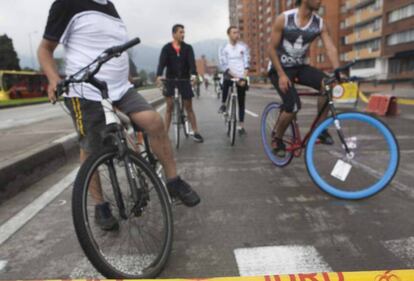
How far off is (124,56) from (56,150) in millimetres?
3144

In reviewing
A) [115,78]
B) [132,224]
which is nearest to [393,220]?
[132,224]

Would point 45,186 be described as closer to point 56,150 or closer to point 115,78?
point 56,150

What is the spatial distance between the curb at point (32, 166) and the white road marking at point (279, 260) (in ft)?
9.08

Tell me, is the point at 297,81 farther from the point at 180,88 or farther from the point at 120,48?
the point at 180,88

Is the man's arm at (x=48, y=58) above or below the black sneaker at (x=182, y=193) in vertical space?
above

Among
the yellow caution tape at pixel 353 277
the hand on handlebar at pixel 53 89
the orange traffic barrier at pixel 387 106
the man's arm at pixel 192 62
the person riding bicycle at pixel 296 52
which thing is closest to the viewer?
the yellow caution tape at pixel 353 277

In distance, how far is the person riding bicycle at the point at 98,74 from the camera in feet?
8.36

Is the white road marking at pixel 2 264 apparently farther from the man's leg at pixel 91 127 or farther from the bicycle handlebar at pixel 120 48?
the bicycle handlebar at pixel 120 48

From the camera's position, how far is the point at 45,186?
4375mm

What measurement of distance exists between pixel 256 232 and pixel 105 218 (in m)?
1.14

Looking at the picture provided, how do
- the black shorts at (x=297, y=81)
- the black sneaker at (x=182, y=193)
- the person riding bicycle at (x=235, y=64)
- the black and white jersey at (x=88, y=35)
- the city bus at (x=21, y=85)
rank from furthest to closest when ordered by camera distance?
the city bus at (x=21, y=85) < the person riding bicycle at (x=235, y=64) < the black shorts at (x=297, y=81) < the black sneaker at (x=182, y=193) < the black and white jersey at (x=88, y=35)

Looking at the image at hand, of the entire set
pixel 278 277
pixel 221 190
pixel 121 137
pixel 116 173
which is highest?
pixel 121 137

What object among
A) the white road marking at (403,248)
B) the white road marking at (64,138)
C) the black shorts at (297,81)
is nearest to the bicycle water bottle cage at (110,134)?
the white road marking at (403,248)

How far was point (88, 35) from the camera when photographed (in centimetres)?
262
